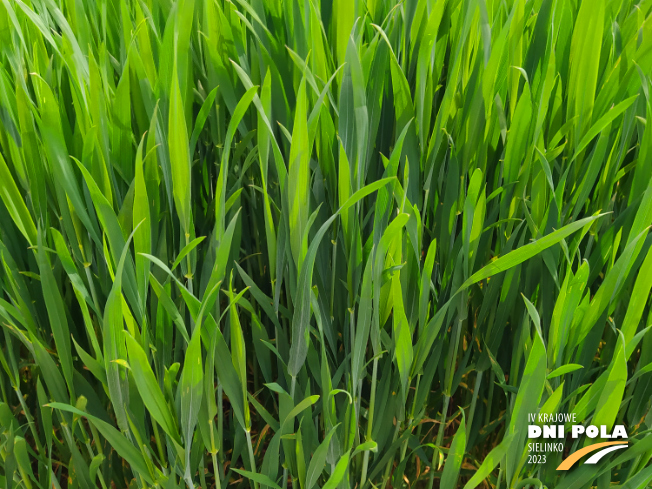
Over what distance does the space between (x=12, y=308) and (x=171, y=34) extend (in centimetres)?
30

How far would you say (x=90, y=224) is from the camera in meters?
0.48

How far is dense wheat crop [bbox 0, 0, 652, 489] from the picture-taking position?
466 millimetres

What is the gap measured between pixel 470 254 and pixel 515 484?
0.80ft

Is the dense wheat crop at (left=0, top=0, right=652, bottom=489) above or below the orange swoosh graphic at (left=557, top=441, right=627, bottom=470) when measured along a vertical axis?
above

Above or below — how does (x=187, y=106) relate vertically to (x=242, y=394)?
above

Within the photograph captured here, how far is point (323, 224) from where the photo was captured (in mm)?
462

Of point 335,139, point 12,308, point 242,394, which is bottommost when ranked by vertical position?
point 242,394

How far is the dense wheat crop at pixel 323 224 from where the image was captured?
1.53 feet

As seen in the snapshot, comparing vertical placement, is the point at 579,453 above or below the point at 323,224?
below

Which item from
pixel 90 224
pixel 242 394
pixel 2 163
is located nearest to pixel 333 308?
pixel 242 394

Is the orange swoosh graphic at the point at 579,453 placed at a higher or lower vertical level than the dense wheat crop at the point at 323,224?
lower

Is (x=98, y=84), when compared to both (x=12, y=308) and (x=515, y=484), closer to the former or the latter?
(x=12, y=308)

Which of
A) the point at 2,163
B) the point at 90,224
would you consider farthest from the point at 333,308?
the point at 2,163

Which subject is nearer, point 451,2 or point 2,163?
point 2,163
